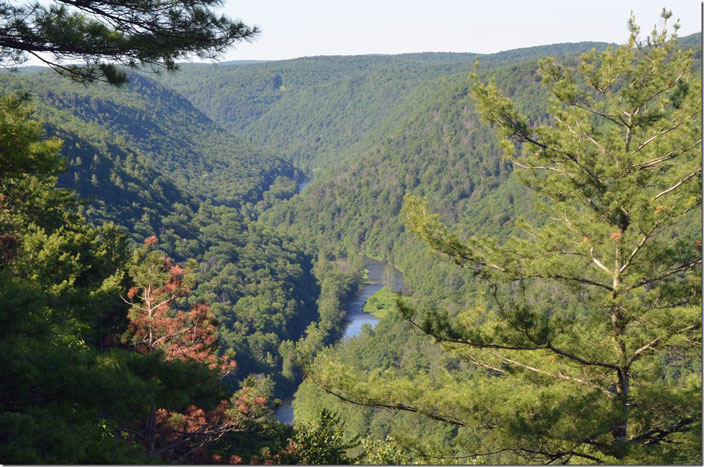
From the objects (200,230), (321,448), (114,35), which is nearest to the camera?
(114,35)

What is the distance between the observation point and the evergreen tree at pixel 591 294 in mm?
6832

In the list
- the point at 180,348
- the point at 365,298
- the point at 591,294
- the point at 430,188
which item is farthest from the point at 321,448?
the point at 430,188

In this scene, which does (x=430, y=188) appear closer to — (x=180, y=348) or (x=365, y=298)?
(x=365, y=298)

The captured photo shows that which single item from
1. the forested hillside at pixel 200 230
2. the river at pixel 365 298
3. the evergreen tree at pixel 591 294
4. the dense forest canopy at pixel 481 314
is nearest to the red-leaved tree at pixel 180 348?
the dense forest canopy at pixel 481 314

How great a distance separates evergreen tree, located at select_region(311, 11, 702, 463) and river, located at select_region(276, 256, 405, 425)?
2000 inches

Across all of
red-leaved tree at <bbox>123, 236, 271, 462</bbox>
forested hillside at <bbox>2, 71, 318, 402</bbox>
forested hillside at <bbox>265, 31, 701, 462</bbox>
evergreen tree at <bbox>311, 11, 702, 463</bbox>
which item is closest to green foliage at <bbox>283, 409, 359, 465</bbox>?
red-leaved tree at <bbox>123, 236, 271, 462</bbox>

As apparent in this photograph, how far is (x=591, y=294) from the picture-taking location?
800 centimetres

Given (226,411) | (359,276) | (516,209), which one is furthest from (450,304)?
(226,411)

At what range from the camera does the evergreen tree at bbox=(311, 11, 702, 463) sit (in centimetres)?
683

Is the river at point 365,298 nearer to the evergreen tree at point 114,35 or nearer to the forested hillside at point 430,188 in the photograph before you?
the forested hillside at point 430,188

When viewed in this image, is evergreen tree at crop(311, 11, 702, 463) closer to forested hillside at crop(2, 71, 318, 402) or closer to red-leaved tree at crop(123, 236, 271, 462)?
red-leaved tree at crop(123, 236, 271, 462)

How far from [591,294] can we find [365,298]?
297 feet

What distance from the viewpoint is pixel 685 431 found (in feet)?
23.0

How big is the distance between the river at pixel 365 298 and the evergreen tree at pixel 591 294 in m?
50.8
